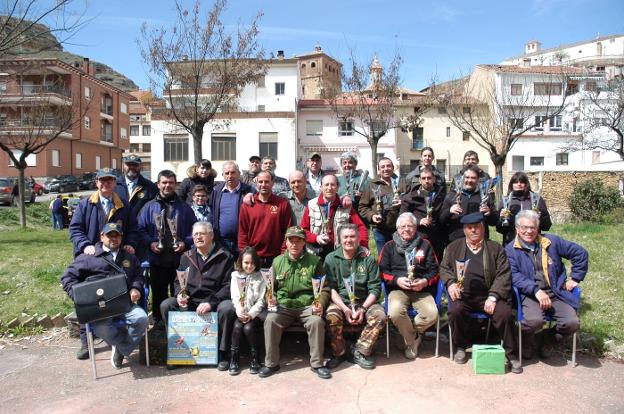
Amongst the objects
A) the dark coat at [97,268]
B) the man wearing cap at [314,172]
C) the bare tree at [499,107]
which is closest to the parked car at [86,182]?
the bare tree at [499,107]

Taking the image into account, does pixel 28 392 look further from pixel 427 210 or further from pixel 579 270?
pixel 579 270

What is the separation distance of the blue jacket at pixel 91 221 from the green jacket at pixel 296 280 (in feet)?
5.82

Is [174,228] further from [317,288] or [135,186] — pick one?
[317,288]

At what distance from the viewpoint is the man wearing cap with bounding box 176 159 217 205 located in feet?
20.5

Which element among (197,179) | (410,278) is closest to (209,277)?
(197,179)

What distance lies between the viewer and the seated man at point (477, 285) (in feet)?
15.2

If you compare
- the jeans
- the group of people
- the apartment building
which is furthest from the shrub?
the apartment building

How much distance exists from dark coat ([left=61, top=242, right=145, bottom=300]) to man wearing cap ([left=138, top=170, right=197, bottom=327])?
0.42m

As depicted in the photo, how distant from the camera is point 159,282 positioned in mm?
5496

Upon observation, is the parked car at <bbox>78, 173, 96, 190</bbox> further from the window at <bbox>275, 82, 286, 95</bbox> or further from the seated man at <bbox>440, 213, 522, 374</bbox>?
the seated man at <bbox>440, 213, 522, 374</bbox>

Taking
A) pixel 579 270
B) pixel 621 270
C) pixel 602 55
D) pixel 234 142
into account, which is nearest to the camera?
pixel 579 270

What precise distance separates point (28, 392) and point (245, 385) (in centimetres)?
191

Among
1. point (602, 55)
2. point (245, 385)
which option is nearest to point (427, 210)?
point (245, 385)

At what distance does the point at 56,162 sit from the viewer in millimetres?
40812
